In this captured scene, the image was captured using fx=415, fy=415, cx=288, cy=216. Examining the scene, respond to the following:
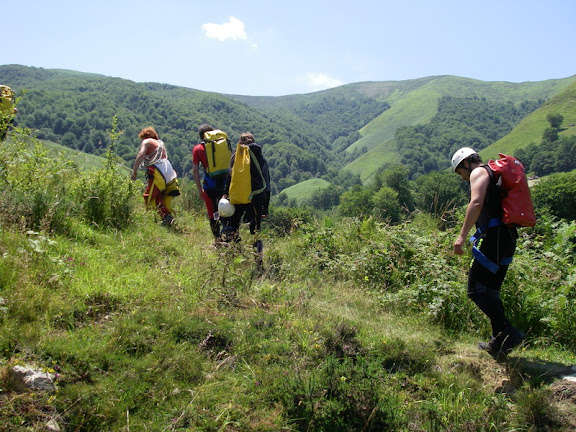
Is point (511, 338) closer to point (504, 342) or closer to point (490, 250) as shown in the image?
point (504, 342)

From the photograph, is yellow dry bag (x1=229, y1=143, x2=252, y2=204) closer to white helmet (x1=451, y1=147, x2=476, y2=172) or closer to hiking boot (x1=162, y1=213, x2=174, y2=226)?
hiking boot (x1=162, y1=213, x2=174, y2=226)

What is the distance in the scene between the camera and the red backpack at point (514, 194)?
3381 mm

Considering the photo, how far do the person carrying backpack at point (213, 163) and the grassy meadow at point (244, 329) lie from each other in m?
0.97

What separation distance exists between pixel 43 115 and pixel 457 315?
15727 centimetres

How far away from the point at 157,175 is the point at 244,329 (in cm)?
422

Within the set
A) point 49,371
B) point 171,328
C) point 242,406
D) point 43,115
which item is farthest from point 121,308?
point 43,115

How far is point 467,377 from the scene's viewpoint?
336 cm

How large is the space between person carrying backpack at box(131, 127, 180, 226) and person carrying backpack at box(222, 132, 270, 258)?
71.0 inches

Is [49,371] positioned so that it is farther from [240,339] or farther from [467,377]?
[467,377]

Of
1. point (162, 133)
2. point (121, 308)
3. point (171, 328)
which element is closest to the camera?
point (171, 328)

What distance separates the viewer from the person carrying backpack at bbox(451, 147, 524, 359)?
11.4ft

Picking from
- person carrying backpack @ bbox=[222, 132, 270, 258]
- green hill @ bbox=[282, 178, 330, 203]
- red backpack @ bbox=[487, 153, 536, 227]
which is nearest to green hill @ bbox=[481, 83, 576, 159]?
green hill @ bbox=[282, 178, 330, 203]

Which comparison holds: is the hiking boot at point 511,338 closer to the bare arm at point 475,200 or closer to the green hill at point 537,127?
the bare arm at point 475,200

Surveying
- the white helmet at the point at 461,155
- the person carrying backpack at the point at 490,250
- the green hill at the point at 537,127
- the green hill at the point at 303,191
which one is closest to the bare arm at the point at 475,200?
the person carrying backpack at the point at 490,250
